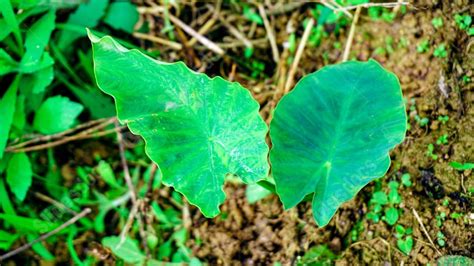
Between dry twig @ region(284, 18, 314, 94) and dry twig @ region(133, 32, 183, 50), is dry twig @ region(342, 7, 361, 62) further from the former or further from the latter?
dry twig @ region(133, 32, 183, 50)

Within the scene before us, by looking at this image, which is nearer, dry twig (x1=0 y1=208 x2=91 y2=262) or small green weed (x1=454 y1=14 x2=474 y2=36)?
small green weed (x1=454 y1=14 x2=474 y2=36)

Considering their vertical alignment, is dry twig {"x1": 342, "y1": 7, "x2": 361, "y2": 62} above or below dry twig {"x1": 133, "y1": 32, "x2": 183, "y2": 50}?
above

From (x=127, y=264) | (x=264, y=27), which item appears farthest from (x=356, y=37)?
(x=127, y=264)

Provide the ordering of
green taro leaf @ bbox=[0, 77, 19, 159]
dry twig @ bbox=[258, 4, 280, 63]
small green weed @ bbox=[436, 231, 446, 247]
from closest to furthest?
1. small green weed @ bbox=[436, 231, 446, 247]
2. green taro leaf @ bbox=[0, 77, 19, 159]
3. dry twig @ bbox=[258, 4, 280, 63]

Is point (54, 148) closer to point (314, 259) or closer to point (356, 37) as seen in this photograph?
point (314, 259)

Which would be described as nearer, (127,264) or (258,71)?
(127,264)

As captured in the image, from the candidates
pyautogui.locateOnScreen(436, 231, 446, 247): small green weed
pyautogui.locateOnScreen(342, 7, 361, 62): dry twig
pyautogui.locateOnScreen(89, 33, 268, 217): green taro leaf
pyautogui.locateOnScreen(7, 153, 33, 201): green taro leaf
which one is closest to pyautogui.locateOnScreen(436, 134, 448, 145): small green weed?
pyautogui.locateOnScreen(436, 231, 446, 247): small green weed

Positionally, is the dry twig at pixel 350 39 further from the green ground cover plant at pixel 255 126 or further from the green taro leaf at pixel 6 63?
the green taro leaf at pixel 6 63
